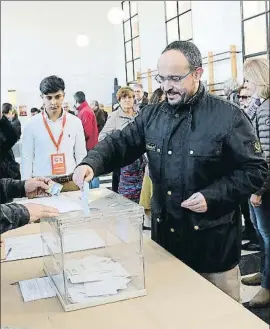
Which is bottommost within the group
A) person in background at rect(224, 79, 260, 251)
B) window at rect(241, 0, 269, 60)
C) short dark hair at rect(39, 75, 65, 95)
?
person in background at rect(224, 79, 260, 251)

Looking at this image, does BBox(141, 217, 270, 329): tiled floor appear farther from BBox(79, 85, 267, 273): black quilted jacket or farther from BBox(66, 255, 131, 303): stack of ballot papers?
BBox(66, 255, 131, 303): stack of ballot papers

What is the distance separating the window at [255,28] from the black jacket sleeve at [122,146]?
18.3 ft

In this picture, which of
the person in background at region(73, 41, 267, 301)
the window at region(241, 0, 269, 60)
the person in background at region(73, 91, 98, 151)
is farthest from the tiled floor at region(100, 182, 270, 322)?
the window at region(241, 0, 269, 60)

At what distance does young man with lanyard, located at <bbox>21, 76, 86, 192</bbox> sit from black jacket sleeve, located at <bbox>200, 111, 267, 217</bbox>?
1.77m

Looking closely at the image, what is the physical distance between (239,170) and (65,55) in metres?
8.83

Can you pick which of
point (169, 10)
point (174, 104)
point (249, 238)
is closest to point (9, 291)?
point (174, 104)

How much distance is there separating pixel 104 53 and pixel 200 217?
983 cm

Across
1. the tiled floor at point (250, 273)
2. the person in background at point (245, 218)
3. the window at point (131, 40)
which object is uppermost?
the window at point (131, 40)

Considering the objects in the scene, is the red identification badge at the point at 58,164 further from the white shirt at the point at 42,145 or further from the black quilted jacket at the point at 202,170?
the black quilted jacket at the point at 202,170

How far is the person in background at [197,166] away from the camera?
1553mm

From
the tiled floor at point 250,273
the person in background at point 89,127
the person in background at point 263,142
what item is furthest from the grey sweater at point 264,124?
the person in background at point 89,127

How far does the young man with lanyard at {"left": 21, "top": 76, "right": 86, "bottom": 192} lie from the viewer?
3148 mm

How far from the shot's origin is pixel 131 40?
1135 centimetres

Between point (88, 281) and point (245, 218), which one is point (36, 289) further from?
point (245, 218)
